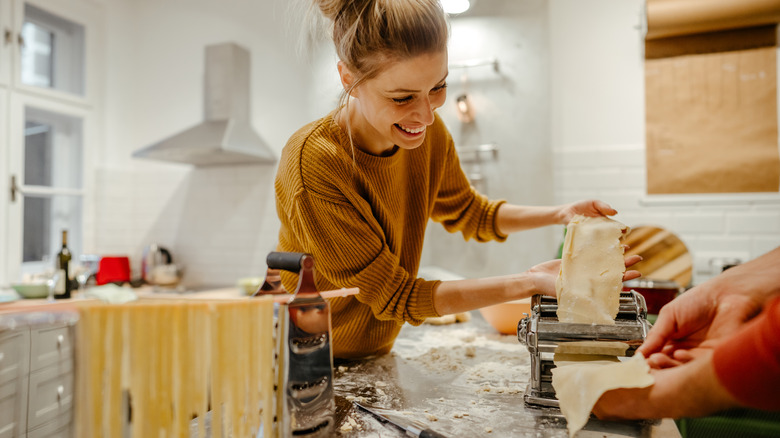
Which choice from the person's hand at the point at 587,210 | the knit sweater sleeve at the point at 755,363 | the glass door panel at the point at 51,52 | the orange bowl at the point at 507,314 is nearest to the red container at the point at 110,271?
the glass door panel at the point at 51,52

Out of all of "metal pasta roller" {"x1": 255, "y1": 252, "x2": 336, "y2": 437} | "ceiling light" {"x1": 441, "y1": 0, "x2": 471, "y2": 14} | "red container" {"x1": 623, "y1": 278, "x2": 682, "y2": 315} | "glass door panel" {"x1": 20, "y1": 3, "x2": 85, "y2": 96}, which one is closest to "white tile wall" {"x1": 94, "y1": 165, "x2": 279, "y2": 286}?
"glass door panel" {"x1": 20, "y1": 3, "x2": 85, "y2": 96}

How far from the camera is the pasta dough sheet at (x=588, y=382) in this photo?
0.68 metres

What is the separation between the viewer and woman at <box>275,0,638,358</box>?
0.94 m

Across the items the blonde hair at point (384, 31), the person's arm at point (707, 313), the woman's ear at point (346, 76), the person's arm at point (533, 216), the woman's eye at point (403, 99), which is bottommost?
the person's arm at point (707, 313)

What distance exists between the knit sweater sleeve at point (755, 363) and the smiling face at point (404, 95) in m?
0.63

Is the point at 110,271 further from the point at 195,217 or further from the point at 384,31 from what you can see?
the point at 384,31

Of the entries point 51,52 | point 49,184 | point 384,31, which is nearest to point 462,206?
point 384,31

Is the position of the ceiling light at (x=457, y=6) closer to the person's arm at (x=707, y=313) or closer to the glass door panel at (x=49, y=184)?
the person's arm at (x=707, y=313)

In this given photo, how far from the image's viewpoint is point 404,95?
0.96 metres

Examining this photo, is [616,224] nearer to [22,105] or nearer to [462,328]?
[462,328]

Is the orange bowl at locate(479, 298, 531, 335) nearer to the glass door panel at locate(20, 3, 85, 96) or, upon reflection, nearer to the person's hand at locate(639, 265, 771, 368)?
the person's hand at locate(639, 265, 771, 368)

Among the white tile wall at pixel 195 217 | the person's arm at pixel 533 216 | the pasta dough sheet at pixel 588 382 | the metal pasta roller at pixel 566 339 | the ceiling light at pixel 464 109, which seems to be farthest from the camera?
the white tile wall at pixel 195 217

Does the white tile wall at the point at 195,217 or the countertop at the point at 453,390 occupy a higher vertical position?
the white tile wall at the point at 195,217

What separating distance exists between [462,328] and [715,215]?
6.15ft
